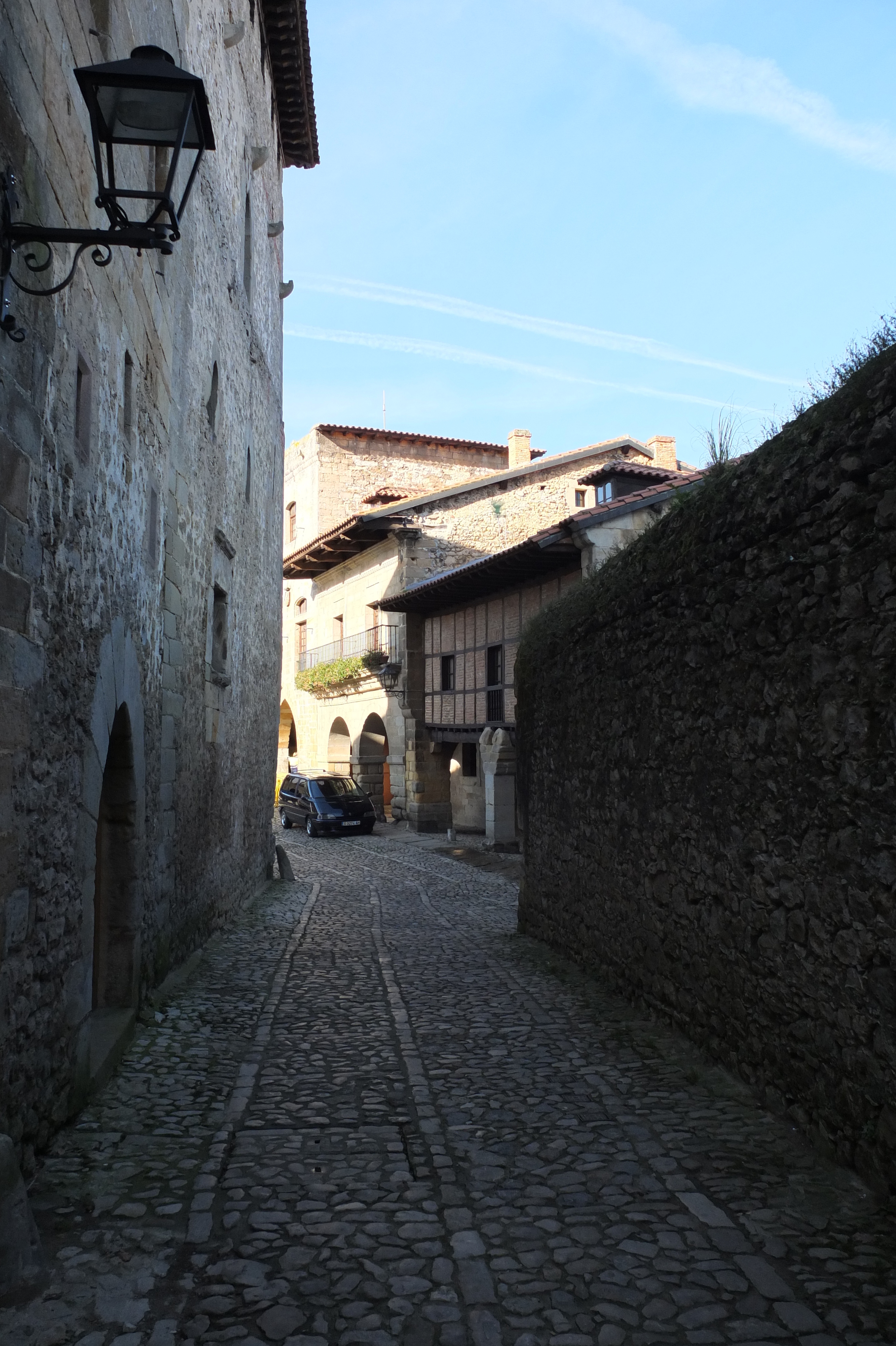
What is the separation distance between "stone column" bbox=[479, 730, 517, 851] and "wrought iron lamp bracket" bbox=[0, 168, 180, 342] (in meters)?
15.1

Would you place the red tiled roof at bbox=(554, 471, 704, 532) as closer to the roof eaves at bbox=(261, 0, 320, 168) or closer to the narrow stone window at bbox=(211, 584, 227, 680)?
the narrow stone window at bbox=(211, 584, 227, 680)

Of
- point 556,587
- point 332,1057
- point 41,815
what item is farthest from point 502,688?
point 41,815

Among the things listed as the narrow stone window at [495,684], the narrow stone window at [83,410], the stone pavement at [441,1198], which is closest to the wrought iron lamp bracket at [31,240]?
the narrow stone window at [83,410]

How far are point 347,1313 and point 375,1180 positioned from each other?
919mm

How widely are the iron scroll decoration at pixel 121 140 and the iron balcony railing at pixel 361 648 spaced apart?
19463 millimetres

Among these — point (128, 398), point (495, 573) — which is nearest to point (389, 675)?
point (495, 573)

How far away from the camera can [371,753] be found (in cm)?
2695

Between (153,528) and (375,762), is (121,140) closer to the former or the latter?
(153,528)

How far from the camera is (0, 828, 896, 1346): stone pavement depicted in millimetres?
2773

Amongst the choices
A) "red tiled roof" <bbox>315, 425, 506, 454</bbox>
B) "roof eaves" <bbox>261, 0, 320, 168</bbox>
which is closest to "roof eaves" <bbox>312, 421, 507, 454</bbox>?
"red tiled roof" <bbox>315, 425, 506, 454</bbox>

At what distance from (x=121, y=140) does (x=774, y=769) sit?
3505mm

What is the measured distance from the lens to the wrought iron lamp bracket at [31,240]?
3121 mm

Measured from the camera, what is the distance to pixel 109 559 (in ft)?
16.5

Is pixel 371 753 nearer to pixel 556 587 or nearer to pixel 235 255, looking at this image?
pixel 556 587
